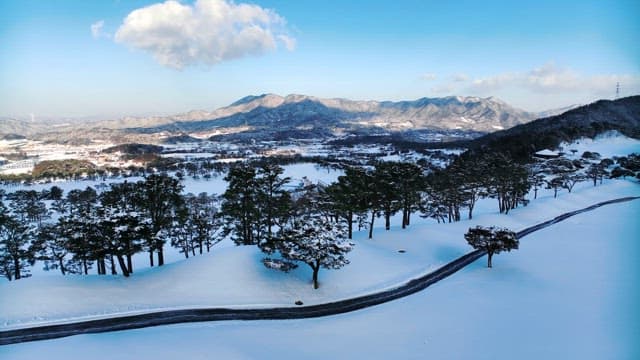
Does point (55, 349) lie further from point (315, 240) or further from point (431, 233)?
point (431, 233)

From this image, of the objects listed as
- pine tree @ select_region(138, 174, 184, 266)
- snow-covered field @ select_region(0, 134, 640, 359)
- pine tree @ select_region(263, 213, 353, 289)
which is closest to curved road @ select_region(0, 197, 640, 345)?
snow-covered field @ select_region(0, 134, 640, 359)

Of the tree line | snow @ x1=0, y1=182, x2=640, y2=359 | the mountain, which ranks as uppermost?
the mountain

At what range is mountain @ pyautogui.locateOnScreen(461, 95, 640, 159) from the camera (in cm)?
12000

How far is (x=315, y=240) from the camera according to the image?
72.7ft

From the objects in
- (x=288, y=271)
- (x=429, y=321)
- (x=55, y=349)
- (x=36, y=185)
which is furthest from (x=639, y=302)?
(x=36, y=185)

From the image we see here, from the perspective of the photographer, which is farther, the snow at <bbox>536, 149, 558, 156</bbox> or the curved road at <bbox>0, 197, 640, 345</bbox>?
the snow at <bbox>536, 149, 558, 156</bbox>

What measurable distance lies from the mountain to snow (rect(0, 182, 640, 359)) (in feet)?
338

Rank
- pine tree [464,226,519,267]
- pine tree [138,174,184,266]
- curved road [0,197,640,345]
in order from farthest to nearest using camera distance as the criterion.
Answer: pine tree [464,226,519,267] → pine tree [138,174,184,266] → curved road [0,197,640,345]

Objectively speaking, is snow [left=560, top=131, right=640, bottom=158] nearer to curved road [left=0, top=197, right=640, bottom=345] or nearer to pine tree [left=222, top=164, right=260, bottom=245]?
curved road [left=0, top=197, right=640, bottom=345]

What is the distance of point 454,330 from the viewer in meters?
17.4

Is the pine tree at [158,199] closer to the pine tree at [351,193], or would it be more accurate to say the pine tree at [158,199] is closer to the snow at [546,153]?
the pine tree at [351,193]

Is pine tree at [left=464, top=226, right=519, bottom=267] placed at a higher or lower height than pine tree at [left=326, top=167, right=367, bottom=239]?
lower

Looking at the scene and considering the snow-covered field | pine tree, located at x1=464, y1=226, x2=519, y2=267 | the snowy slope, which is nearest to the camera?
the snow-covered field

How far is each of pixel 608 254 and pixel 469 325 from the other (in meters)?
20.1
